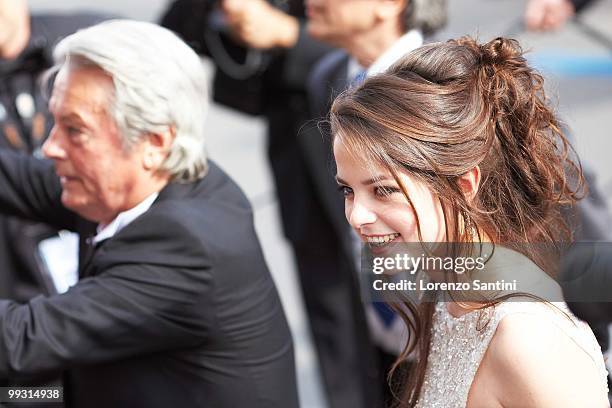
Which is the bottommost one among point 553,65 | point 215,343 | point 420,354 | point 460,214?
point 553,65

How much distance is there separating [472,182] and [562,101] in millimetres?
4569

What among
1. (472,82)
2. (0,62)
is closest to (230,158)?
(0,62)

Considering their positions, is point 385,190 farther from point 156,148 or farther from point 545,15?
point 545,15

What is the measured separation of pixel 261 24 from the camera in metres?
3.79

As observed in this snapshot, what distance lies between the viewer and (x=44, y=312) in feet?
7.34

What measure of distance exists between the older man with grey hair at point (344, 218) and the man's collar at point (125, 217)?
2.07 ft

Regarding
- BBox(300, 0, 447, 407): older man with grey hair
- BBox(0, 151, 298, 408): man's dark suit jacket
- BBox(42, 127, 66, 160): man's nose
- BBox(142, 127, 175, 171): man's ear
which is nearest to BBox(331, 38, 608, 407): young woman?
BBox(0, 151, 298, 408): man's dark suit jacket

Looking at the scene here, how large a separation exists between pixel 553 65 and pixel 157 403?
512 cm

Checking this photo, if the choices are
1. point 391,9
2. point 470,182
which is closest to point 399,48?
point 391,9

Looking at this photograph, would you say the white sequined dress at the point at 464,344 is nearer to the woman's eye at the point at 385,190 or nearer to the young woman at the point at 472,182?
the young woman at the point at 472,182

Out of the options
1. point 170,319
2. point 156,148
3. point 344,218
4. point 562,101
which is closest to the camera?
point 170,319

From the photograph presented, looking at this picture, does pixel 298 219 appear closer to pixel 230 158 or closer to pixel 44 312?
pixel 44 312

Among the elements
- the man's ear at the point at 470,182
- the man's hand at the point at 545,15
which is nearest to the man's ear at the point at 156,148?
the man's ear at the point at 470,182

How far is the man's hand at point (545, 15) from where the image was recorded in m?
4.12
